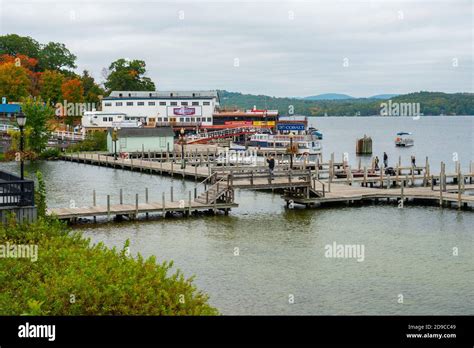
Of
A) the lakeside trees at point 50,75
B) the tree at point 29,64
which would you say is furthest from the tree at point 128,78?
the tree at point 29,64

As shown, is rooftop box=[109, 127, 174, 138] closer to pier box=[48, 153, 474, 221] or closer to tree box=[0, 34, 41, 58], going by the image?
pier box=[48, 153, 474, 221]

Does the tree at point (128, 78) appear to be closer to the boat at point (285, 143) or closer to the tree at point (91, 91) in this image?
the tree at point (91, 91)

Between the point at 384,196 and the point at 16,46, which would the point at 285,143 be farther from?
the point at 16,46

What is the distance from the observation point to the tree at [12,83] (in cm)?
11512

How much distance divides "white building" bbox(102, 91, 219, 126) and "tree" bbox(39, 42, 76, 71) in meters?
37.4

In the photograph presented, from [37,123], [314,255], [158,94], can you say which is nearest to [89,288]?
[314,255]

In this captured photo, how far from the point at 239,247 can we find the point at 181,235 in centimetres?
411

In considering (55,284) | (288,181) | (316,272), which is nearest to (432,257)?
(316,272)

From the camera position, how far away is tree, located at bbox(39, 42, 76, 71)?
501 feet

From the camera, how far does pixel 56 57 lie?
155250mm

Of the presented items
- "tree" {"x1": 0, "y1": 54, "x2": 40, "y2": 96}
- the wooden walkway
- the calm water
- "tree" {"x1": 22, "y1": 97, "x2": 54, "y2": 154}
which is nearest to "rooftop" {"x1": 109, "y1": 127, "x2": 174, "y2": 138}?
"tree" {"x1": 22, "y1": 97, "x2": 54, "y2": 154}

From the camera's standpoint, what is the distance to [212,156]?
3401 inches

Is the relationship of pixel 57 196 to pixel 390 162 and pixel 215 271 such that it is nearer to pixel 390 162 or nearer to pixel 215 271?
pixel 215 271

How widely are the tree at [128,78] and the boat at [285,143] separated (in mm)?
53025
